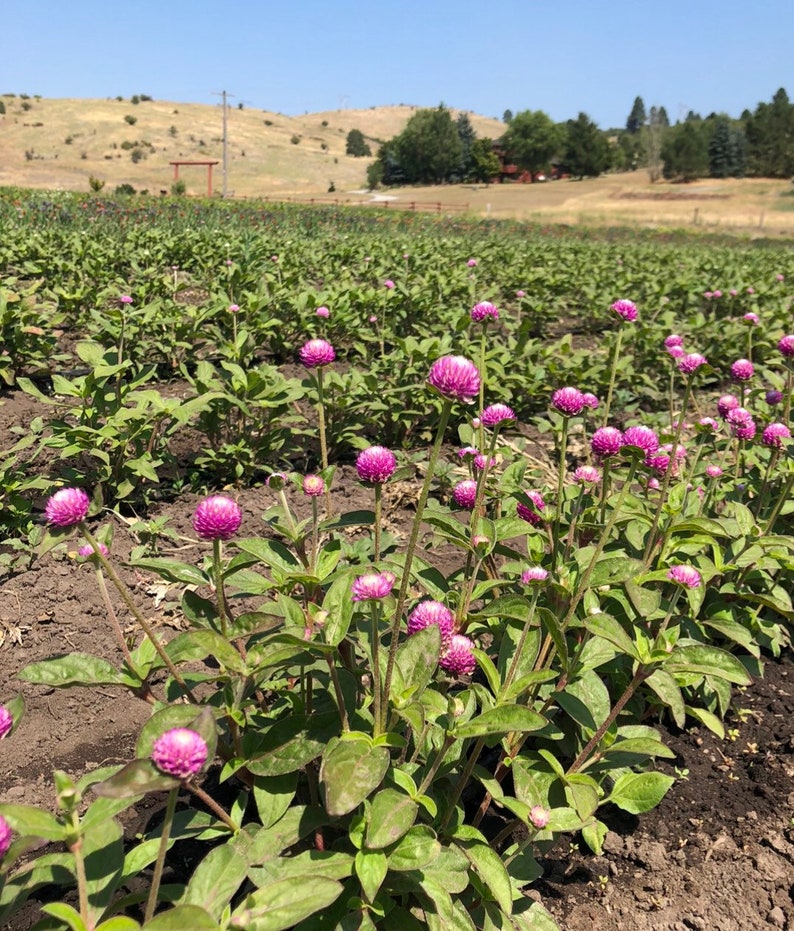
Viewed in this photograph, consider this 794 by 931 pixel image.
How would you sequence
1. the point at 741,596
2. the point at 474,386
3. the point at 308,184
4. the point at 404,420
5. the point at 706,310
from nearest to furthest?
the point at 474,386, the point at 741,596, the point at 404,420, the point at 706,310, the point at 308,184

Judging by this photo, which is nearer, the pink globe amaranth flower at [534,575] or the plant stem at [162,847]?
the plant stem at [162,847]

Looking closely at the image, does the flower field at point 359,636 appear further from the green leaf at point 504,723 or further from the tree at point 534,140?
the tree at point 534,140

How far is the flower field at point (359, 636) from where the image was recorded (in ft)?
4.62

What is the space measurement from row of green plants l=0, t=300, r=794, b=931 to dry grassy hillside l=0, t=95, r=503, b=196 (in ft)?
176

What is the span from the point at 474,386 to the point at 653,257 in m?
14.3

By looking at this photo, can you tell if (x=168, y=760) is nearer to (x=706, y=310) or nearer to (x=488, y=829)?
(x=488, y=829)

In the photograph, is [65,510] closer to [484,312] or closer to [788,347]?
[484,312]

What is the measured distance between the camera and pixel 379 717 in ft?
5.08

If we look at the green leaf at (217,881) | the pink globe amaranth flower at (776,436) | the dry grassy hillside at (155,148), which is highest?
the dry grassy hillside at (155,148)

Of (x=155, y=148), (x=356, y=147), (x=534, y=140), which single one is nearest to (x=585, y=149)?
(x=534, y=140)

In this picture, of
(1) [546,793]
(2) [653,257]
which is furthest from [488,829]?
(2) [653,257]

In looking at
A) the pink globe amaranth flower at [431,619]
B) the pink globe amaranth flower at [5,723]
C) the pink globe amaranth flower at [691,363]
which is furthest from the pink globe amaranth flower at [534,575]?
the pink globe amaranth flower at [5,723]

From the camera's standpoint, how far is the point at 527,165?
85.2m

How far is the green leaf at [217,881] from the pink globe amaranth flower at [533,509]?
1.44 m
